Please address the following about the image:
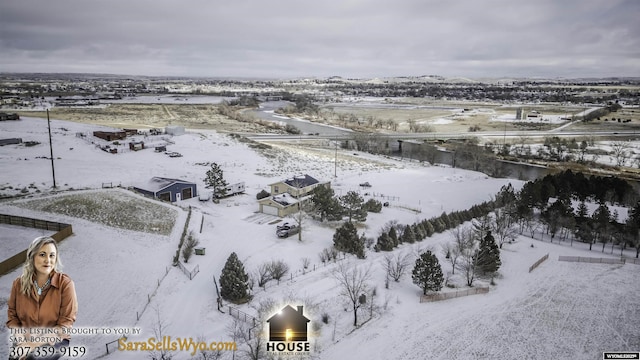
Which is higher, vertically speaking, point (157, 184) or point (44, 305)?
point (44, 305)

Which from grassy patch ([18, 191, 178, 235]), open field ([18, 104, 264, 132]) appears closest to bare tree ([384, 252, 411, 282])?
grassy patch ([18, 191, 178, 235])

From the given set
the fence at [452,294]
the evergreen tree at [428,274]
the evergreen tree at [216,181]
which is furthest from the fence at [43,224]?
the fence at [452,294]

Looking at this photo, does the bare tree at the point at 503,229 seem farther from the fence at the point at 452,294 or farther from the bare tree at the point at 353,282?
the bare tree at the point at 353,282

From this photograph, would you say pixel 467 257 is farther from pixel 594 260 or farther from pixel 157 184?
pixel 157 184

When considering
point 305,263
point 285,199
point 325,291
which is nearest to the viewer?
point 325,291

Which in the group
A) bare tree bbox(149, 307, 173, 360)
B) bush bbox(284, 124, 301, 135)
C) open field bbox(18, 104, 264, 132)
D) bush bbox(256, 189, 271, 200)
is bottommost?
bare tree bbox(149, 307, 173, 360)

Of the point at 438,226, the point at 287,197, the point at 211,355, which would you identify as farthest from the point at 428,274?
the point at 287,197

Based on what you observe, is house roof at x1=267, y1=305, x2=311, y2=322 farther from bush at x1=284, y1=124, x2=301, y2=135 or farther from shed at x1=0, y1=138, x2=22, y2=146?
bush at x1=284, y1=124, x2=301, y2=135
